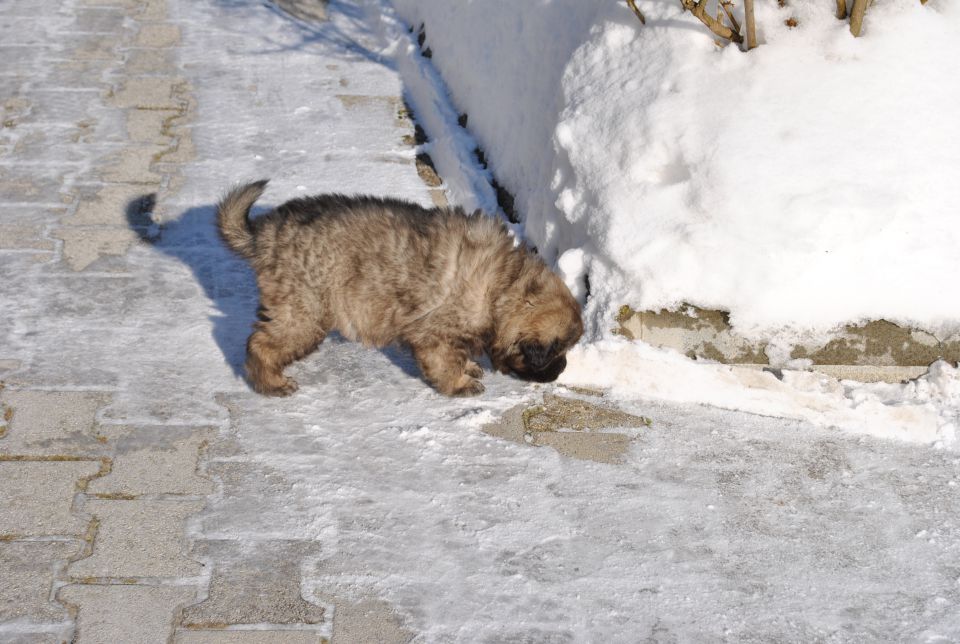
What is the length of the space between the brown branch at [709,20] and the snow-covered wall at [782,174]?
0.29ft

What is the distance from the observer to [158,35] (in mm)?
8883

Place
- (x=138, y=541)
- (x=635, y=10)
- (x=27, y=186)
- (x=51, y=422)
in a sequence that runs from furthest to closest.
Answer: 1. (x=27, y=186)
2. (x=635, y=10)
3. (x=51, y=422)
4. (x=138, y=541)

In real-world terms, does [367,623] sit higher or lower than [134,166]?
higher

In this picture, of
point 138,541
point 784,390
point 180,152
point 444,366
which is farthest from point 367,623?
point 180,152

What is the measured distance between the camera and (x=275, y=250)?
14.5 ft

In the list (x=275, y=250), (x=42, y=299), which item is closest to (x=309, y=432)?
(x=275, y=250)

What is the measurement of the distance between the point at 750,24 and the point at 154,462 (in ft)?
10.4

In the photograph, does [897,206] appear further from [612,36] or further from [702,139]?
[612,36]

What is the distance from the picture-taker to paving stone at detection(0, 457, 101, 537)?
3453 mm

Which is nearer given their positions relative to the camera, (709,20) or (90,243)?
(709,20)

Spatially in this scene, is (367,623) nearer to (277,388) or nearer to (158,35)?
(277,388)

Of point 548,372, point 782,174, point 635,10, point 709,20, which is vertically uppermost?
point 709,20

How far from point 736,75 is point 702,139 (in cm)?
38

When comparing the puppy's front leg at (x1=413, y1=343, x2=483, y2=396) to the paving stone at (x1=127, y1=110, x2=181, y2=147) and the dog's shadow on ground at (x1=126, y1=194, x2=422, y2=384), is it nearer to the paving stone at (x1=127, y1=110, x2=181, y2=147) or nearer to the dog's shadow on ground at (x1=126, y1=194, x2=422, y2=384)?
the dog's shadow on ground at (x1=126, y1=194, x2=422, y2=384)
